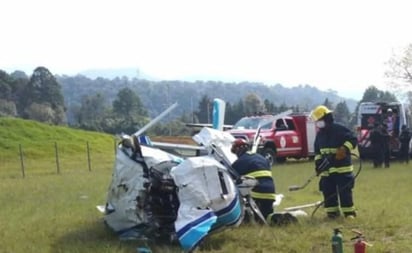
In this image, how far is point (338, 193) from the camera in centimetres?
967

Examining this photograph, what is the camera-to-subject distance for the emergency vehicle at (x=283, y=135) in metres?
24.7

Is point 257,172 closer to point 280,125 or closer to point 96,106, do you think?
point 280,125

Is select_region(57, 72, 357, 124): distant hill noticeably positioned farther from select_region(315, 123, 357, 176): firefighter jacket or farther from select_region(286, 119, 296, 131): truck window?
select_region(315, 123, 357, 176): firefighter jacket

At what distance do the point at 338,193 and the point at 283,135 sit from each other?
53.0 ft

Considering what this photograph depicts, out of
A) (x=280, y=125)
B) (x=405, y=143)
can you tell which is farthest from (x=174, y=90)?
(x=405, y=143)

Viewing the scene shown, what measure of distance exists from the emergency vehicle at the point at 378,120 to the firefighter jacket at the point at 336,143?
13.7 metres

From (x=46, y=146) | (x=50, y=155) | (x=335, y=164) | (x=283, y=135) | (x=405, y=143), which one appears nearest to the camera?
(x=335, y=164)

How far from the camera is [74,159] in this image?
36.3 m

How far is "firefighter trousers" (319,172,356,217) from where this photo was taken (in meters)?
9.60

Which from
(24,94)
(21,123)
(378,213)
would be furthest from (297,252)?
(24,94)

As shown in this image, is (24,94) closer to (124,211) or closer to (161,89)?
(161,89)

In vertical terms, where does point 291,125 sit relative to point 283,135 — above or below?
above

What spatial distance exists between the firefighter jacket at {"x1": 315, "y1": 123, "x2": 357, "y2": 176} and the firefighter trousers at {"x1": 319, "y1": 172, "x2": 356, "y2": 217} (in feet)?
0.29

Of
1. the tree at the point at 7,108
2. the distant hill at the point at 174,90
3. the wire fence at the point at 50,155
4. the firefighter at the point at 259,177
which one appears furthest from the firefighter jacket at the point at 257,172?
the distant hill at the point at 174,90
